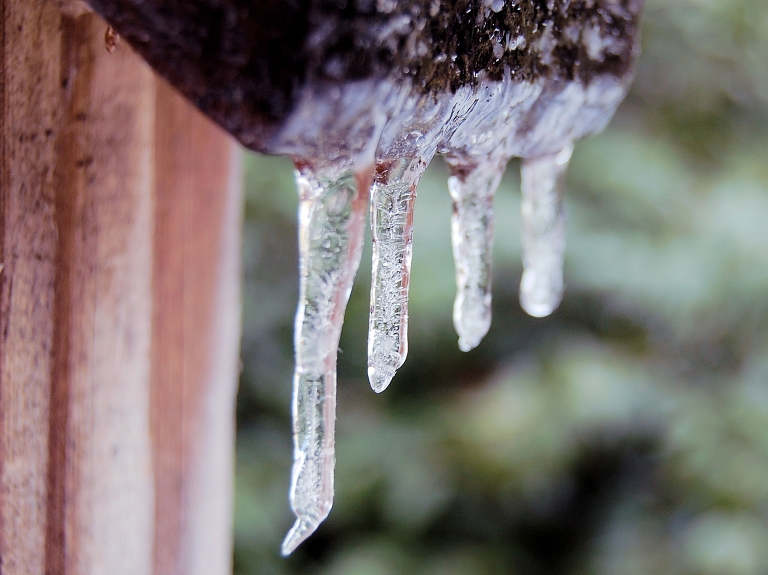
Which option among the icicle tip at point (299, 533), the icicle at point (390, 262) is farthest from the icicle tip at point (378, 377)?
the icicle tip at point (299, 533)

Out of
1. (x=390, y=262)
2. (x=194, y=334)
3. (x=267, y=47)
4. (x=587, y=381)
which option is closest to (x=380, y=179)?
(x=390, y=262)

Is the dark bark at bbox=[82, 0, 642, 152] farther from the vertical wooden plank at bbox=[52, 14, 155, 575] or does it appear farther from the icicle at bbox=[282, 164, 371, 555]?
the vertical wooden plank at bbox=[52, 14, 155, 575]

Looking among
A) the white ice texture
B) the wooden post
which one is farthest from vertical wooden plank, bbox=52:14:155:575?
the white ice texture

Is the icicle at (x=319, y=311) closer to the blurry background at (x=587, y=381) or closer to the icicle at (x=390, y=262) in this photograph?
the icicle at (x=390, y=262)

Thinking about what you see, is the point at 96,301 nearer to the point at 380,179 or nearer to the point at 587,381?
the point at 380,179

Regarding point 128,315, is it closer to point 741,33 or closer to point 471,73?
point 471,73

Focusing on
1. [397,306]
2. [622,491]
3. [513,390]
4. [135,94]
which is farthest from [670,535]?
[135,94]
